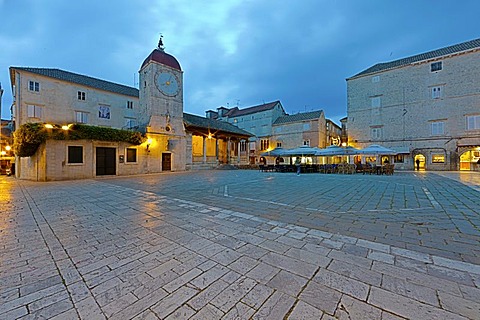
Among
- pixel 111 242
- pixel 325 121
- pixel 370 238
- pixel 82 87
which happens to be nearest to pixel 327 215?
pixel 370 238

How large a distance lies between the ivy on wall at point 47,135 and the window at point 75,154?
70 cm

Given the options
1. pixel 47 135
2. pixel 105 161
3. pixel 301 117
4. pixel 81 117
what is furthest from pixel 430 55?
pixel 81 117

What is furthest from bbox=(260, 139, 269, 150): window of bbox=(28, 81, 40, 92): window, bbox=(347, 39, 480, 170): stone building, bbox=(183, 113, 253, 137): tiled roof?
bbox=(28, 81, 40, 92): window

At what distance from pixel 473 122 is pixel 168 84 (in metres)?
29.3

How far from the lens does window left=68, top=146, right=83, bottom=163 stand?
13.7 m

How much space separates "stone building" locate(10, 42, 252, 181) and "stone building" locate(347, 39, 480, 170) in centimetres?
1844

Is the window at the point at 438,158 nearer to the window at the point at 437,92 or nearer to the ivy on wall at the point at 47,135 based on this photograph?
the window at the point at 437,92

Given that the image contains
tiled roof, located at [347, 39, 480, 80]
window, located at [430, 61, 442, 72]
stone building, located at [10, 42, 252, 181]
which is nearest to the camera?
stone building, located at [10, 42, 252, 181]

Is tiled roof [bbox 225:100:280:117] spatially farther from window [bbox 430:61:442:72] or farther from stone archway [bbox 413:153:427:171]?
stone archway [bbox 413:153:427:171]

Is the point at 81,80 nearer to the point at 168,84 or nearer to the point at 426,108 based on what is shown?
the point at 168,84

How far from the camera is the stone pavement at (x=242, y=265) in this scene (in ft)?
5.62

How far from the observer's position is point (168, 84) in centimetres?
2030

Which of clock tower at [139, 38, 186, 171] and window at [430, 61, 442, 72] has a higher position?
window at [430, 61, 442, 72]

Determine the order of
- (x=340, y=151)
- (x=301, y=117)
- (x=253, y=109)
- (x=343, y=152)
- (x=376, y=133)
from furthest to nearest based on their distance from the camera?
(x=253, y=109) → (x=301, y=117) → (x=376, y=133) → (x=340, y=151) → (x=343, y=152)
